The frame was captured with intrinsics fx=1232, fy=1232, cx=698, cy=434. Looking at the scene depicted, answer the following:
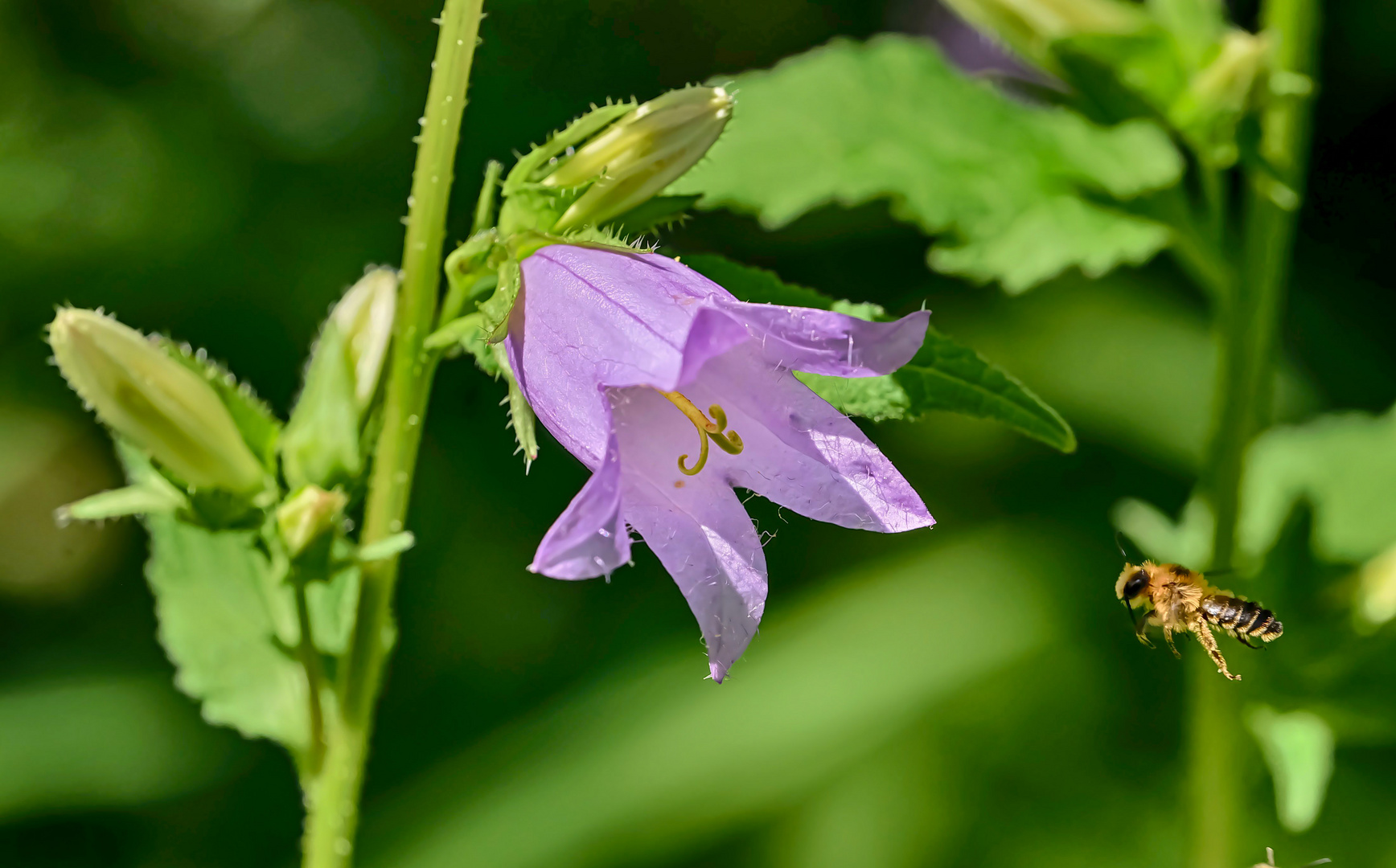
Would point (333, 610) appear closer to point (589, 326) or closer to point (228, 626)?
point (228, 626)

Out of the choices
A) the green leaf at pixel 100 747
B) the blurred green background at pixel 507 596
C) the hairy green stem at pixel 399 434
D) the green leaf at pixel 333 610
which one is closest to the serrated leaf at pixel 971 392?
the hairy green stem at pixel 399 434

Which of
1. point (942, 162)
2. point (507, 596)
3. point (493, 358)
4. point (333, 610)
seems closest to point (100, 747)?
point (507, 596)

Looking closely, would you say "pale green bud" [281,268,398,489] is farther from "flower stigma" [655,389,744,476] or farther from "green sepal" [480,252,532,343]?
"flower stigma" [655,389,744,476]

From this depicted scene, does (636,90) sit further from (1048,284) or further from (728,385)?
(728,385)

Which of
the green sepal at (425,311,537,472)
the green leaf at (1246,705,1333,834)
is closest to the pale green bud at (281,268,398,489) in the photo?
the green sepal at (425,311,537,472)

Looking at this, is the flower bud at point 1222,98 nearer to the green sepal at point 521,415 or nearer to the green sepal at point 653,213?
the green sepal at point 653,213

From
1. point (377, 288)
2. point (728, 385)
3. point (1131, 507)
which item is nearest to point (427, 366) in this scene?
point (377, 288)

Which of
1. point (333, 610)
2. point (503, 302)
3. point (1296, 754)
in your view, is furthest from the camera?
point (1296, 754)
